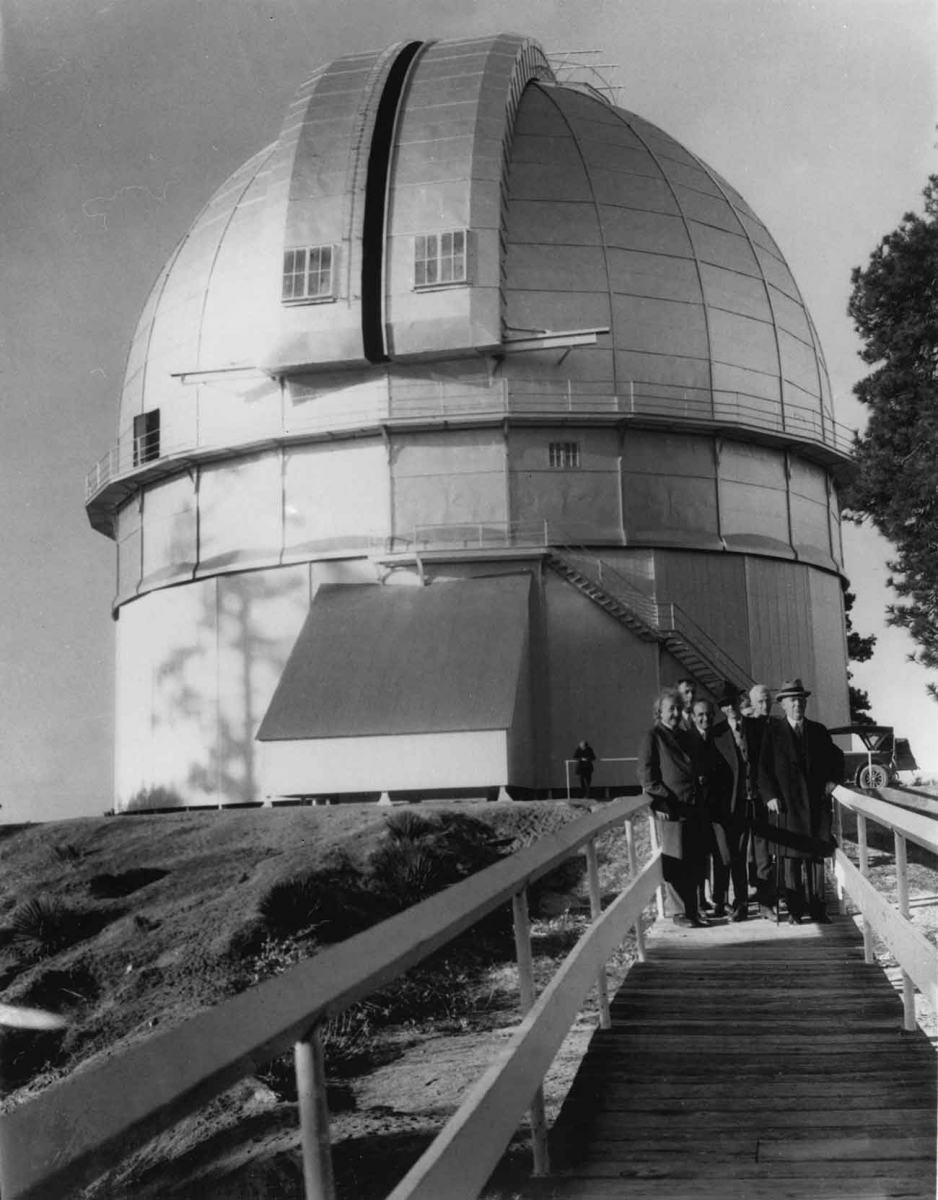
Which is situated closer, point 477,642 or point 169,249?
point 477,642

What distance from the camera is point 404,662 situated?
2642 cm

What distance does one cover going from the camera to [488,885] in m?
3.60

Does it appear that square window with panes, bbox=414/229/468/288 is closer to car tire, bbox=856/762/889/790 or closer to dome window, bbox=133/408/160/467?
dome window, bbox=133/408/160/467

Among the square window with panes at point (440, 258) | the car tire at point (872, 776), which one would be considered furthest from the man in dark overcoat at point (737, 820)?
the square window with panes at point (440, 258)

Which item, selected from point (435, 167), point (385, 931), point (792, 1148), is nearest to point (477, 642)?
point (435, 167)

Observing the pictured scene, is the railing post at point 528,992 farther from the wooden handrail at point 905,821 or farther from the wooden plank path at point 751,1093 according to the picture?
the wooden handrail at point 905,821

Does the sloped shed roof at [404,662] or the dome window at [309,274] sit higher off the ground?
the dome window at [309,274]

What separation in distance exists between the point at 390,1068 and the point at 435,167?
21.7 m

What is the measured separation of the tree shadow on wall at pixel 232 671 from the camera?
28.7 metres

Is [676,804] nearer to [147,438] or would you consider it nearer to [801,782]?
[801,782]

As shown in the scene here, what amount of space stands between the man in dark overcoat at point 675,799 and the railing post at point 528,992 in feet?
18.7

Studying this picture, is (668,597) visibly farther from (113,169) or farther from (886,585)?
(113,169)

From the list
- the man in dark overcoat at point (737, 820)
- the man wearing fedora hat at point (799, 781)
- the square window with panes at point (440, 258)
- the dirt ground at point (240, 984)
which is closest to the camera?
the dirt ground at point (240, 984)

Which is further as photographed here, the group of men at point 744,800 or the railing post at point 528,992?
the group of men at point 744,800
